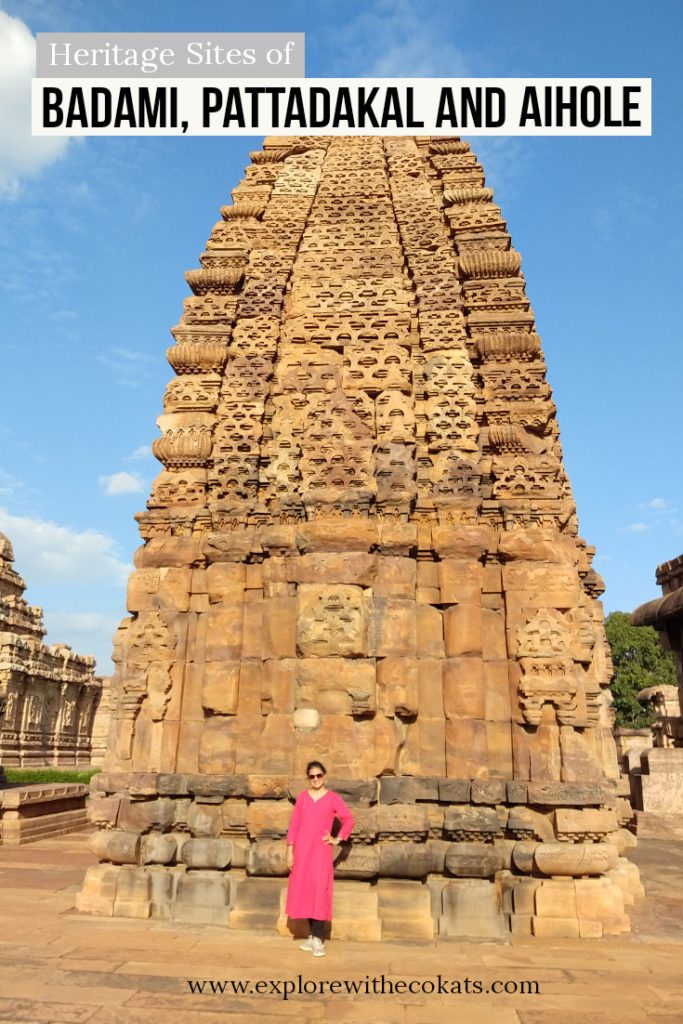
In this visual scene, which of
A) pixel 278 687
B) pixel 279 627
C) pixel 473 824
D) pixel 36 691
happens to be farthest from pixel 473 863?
pixel 36 691

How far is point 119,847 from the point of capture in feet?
21.6

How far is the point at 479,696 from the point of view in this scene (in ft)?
22.1

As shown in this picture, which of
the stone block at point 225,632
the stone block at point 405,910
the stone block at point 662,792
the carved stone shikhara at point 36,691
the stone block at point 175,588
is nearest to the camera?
the stone block at point 405,910

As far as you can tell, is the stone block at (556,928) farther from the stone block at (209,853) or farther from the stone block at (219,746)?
the stone block at (219,746)

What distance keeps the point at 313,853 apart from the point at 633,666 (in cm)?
4794

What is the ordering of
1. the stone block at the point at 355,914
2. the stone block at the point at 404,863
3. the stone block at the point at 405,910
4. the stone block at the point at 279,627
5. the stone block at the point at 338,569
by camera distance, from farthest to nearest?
the stone block at the point at 279,627 < the stone block at the point at 338,569 < the stone block at the point at 404,863 < the stone block at the point at 405,910 < the stone block at the point at 355,914

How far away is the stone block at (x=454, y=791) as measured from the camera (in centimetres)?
648

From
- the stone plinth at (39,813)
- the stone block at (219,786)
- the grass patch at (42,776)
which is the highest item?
the stone block at (219,786)

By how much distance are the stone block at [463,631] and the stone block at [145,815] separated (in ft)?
10.1

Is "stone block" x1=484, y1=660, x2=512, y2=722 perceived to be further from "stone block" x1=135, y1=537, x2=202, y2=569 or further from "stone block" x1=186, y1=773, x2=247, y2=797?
"stone block" x1=135, y1=537, x2=202, y2=569

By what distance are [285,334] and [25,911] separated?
266 inches

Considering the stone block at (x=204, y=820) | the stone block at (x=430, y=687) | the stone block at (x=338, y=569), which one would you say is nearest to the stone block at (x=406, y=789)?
the stone block at (x=430, y=687)

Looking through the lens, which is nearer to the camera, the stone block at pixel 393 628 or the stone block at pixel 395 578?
the stone block at pixel 393 628

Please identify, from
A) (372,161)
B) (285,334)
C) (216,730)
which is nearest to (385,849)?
(216,730)
